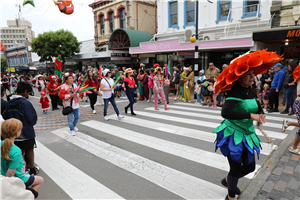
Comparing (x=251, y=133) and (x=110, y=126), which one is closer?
(x=251, y=133)

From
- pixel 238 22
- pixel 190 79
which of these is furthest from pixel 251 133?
pixel 238 22

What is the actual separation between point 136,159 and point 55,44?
2942 cm

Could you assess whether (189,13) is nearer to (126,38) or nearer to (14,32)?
(126,38)

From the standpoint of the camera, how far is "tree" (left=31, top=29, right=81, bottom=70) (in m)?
28.1

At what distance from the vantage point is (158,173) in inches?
144

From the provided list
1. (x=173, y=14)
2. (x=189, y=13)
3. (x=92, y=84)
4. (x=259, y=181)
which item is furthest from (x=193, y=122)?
(x=173, y=14)

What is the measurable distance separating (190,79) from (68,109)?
698cm

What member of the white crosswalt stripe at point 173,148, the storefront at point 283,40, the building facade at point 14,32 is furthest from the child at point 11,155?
the building facade at point 14,32

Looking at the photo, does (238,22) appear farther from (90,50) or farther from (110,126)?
(90,50)

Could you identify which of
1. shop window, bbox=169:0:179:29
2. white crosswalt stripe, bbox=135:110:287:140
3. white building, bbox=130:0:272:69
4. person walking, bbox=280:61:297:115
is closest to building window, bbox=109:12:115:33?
white building, bbox=130:0:272:69

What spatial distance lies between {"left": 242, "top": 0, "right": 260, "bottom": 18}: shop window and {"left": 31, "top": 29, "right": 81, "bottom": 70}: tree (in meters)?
23.1

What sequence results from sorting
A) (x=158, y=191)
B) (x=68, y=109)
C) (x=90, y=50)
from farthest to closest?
(x=90, y=50) < (x=68, y=109) < (x=158, y=191)

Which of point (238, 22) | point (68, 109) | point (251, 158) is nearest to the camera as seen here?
point (251, 158)

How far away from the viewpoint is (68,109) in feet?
18.8
